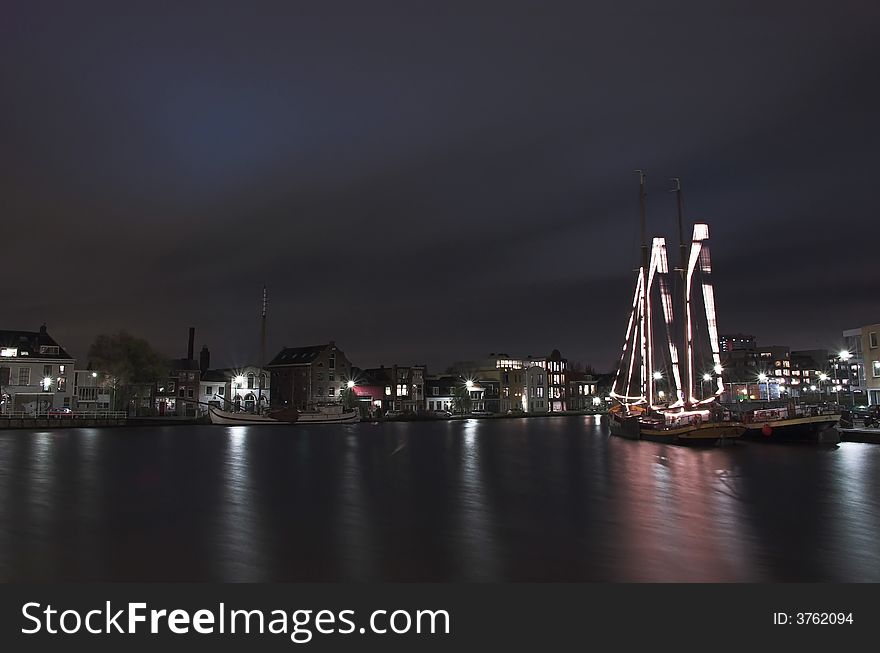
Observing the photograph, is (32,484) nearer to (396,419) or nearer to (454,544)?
(454,544)

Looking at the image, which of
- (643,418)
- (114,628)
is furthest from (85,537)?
(643,418)

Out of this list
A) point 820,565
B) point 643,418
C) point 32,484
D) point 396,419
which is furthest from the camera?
point 396,419

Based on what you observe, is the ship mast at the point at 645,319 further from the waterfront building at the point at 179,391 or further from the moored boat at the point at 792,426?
the waterfront building at the point at 179,391

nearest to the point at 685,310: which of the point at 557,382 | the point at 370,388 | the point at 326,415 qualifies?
the point at 326,415

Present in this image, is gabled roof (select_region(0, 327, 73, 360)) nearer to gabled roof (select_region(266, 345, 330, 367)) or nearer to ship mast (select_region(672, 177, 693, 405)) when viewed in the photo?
gabled roof (select_region(266, 345, 330, 367))

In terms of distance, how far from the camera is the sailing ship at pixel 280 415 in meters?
109

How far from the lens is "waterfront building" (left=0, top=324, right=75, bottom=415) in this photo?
94.1 m

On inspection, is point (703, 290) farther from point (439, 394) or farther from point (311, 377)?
point (439, 394)

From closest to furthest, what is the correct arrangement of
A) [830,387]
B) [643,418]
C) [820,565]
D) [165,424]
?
[820,565] < [643,418] < [165,424] < [830,387]

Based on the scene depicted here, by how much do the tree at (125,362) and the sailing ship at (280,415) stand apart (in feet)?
39.0

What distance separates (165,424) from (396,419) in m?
49.0

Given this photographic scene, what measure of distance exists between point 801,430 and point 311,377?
8869cm

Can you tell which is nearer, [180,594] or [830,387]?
[180,594]

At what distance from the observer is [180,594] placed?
14.5m
